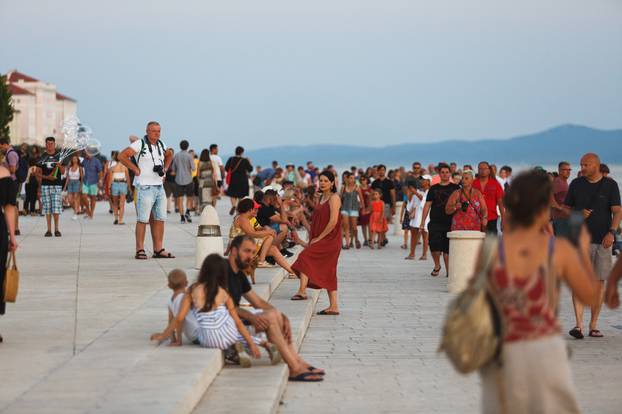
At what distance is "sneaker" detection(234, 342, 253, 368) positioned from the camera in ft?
30.2

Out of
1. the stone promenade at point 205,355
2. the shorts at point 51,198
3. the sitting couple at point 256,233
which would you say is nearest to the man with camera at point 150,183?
the stone promenade at point 205,355

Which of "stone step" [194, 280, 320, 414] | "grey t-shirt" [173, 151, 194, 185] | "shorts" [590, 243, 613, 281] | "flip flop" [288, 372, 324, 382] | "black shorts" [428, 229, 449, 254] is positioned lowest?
"flip flop" [288, 372, 324, 382]

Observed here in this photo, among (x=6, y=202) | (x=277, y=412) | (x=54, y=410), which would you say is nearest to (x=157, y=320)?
(x=6, y=202)

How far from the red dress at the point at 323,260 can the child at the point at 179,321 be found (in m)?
4.29

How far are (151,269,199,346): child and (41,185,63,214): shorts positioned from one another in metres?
13.2

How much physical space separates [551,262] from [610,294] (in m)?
1.08

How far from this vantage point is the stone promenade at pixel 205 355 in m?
7.52

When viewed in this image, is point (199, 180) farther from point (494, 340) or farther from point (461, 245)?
point (494, 340)

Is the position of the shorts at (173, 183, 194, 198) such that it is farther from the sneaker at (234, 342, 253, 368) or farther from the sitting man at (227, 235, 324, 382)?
the sneaker at (234, 342, 253, 368)

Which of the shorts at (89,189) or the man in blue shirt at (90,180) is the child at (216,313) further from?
the shorts at (89,189)

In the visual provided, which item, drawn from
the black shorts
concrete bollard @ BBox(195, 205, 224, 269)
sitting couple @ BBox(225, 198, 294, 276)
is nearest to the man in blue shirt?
the black shorts

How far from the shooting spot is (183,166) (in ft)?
97.6

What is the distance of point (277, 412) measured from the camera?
8281 millimetres

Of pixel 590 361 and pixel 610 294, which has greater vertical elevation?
pixel 610 294
